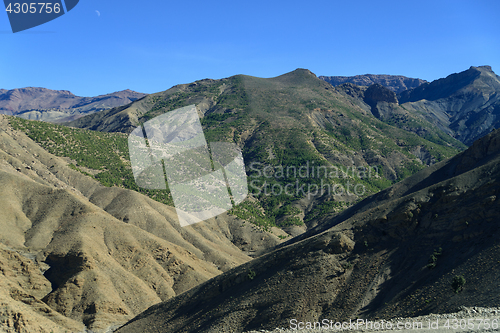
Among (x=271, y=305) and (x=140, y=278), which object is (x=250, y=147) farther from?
(x=271, y=305)

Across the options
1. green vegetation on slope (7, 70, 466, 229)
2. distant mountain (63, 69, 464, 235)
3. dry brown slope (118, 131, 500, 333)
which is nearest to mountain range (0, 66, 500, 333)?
dry brown slope (118, 131, 500, 333)

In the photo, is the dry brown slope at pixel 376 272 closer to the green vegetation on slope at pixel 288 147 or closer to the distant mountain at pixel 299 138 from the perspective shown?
the green vegetation on slope at pixel 288 147

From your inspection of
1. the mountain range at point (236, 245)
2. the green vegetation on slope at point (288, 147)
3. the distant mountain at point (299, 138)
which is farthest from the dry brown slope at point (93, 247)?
the distant mountain at point (299, 138)

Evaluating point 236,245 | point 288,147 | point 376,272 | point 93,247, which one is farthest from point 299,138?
point 376,272

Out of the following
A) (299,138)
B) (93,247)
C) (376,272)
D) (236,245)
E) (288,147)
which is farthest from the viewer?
(299,138)

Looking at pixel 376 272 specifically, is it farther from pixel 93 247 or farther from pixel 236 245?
pixel 236 245

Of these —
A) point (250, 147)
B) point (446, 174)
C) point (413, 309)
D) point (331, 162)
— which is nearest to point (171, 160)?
point (250, 147)
